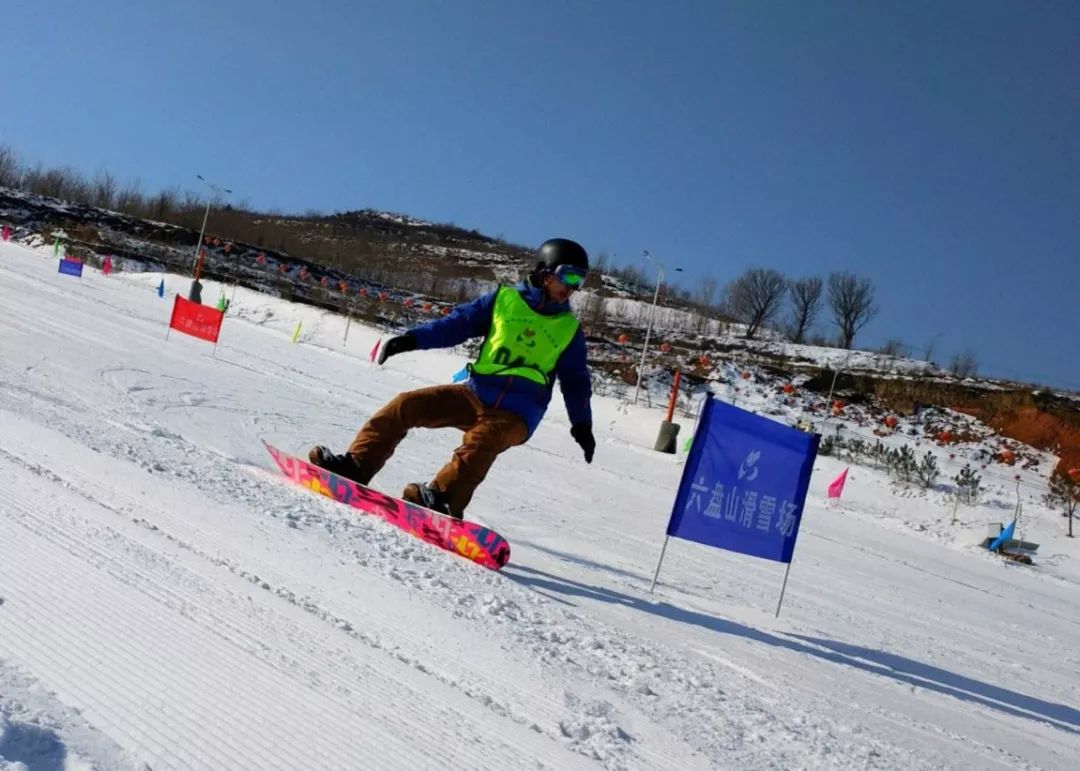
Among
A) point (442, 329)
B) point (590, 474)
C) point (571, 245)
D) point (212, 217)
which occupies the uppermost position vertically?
point (212, 217)

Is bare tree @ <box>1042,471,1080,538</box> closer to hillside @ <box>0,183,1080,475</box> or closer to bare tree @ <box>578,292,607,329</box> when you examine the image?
hillside @ <box>0,183,1080,475</box>

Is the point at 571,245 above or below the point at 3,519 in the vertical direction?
above

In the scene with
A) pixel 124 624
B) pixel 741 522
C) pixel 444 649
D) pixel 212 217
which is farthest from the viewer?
pixel 212 217

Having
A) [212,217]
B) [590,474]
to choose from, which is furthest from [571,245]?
[212,217]

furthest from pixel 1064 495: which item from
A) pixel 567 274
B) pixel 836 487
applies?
pixel 567 274

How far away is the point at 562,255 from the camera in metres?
4.91

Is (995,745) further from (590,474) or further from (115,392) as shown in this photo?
(590,474)

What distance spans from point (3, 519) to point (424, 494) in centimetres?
220

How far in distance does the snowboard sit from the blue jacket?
0.84 metres

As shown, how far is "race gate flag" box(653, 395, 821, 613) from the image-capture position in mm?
5477

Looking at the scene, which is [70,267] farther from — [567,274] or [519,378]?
[567,274]

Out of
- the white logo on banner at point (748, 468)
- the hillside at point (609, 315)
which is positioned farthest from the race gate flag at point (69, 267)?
the white logo on banner at point (748, 468)

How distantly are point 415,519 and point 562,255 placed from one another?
5.89 ft

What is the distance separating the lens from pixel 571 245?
16.4 ft
